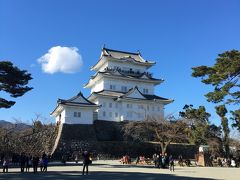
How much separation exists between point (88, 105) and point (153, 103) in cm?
1190

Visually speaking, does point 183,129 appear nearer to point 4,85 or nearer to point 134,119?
point 134,119

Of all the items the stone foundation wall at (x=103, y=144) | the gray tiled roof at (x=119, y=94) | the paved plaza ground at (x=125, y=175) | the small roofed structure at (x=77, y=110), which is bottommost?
the paved plaza ground at (x=125, y=175)

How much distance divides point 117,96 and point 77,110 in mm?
7885

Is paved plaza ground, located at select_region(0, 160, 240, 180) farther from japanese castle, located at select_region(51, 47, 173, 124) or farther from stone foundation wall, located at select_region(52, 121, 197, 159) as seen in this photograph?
japanese castle, located at select_region(51, 47, 173, 124)

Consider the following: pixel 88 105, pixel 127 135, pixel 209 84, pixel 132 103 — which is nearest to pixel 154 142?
pixel 127 135

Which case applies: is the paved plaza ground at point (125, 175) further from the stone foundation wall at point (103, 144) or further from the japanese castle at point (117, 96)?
the japanese castle at point (117, 96)

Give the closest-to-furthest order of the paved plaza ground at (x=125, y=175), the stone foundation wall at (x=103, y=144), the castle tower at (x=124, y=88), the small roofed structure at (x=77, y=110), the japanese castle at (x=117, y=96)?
1. the paved plaza ground at (x=125, y=175)
2. the stone foundation wall at (x=103, y=144)
3. the small roofed structure at (x=77, y=110)
4. the japanese castle at (x=117, y=96)
5. the castle tower at (x=124, y=88)

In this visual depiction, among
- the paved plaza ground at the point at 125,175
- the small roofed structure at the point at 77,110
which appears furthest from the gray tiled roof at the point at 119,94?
the paved plaza ground at the point at 125,175

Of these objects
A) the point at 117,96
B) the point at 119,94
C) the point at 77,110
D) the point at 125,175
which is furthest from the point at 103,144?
the point at 125,175

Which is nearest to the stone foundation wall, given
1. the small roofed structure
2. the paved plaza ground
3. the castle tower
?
the small roofed structure

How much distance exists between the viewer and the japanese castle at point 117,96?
158ft

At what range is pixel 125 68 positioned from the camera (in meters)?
59.4

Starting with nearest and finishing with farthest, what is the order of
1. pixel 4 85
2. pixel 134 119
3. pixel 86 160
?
pixel 86 160 → pixel 4 85 → pixel 134 119

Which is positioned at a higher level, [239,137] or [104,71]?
[104,71]
